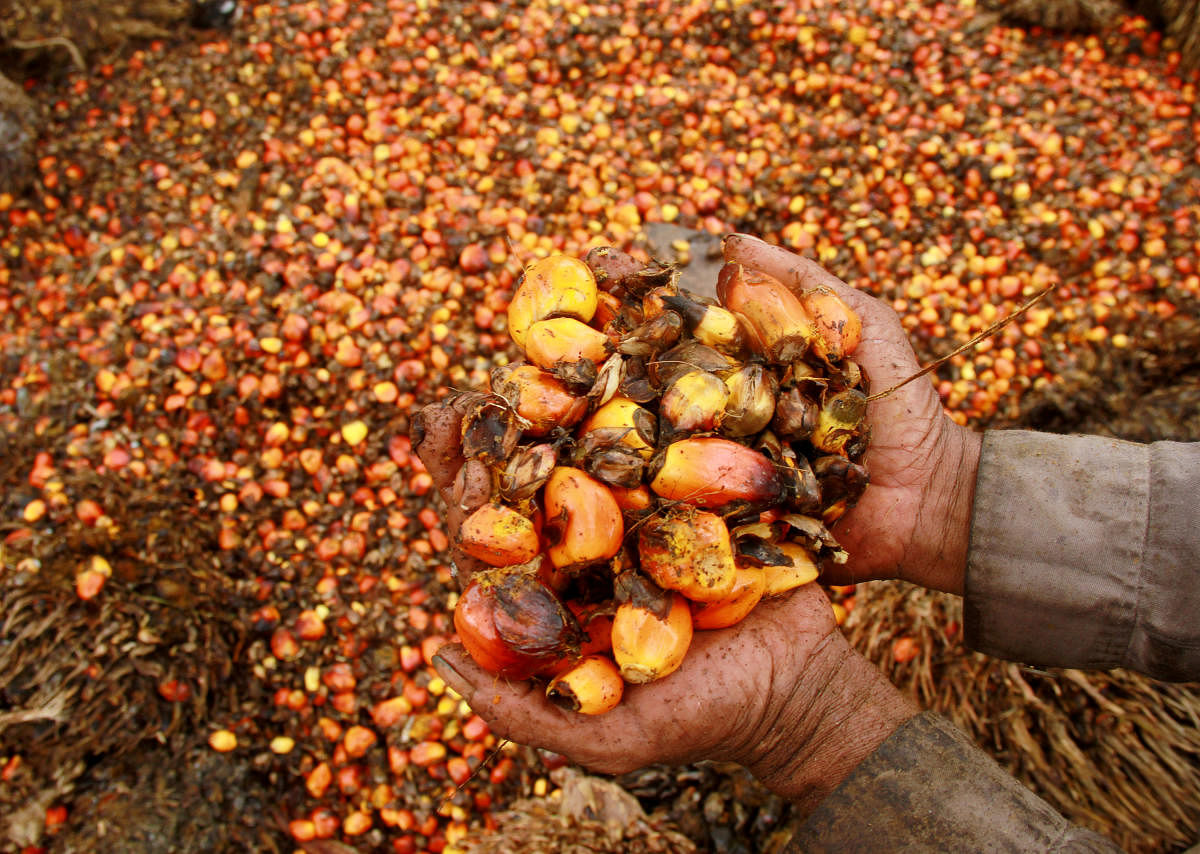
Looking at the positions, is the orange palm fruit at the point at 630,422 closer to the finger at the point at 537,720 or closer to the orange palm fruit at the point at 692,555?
the orange palm fruit at the point at 692,555

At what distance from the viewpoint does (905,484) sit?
2.51 metres

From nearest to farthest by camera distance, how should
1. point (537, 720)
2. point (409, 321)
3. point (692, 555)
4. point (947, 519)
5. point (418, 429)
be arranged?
1. point (692, 555)
2. point (537, 720)
3. point (418, 429)
4. point (947, 519)
5. point (409, 321)

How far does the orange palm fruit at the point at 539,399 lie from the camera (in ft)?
7.07

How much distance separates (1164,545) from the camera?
6.91 feet

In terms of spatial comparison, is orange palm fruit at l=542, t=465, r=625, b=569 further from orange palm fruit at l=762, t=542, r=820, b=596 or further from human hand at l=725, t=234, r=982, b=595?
human hand at l=725, t=234, r=982, b=595

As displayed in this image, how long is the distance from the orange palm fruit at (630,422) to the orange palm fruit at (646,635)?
37cm

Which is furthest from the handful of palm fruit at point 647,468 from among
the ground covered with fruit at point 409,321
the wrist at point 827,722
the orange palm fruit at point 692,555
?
the ground covered with fruit at point 409,321


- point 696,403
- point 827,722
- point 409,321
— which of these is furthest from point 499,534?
point 409,321

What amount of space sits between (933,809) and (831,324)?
1.32 metres

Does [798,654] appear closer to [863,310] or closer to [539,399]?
[539,399]

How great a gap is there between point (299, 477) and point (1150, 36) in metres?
5.60

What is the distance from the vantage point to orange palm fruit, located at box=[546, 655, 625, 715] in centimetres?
195

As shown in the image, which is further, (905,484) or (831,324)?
(905,484)

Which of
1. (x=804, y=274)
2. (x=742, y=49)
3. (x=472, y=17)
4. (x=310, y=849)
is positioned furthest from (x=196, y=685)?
(x=742, y=49)
